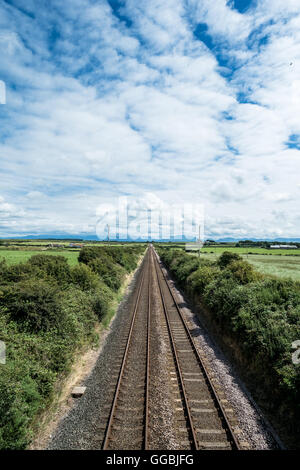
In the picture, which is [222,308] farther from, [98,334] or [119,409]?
[119,409]

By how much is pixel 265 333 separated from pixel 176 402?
15.8 feet

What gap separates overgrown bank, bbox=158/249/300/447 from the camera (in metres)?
7.47

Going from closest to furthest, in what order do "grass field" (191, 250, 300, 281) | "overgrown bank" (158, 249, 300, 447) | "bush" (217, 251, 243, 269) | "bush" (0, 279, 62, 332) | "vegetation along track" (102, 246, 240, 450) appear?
"vegetation along track" (102, 246, 240, 450) → "overgrown bank" (158, 249, 300, 447) → "bush" (0, 279, 62, 332) → "bush" (217, 251, 243, 269) → "grass field" (191, 250, 300, 281)

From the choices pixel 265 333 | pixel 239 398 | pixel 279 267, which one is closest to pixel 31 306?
pixel 239 398

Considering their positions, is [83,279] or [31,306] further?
[83,279]

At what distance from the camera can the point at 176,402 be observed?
8.21 metres

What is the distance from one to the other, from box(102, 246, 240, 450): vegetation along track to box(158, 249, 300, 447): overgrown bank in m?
1.79

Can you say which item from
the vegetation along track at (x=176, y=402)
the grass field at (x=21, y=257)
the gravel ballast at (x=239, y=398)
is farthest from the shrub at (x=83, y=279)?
the grass field at (x=21, y=257)

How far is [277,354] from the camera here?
8.95m

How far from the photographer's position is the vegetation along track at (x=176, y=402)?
660cm

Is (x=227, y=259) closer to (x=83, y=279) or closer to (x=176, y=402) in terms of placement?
(x=83, y=279)

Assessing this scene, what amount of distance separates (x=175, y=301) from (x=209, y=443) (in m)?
15.9

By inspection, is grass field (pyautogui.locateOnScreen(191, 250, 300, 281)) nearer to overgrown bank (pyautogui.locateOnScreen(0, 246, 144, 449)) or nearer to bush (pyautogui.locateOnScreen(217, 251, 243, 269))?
bush (pyautogui.locateOnScreen(217, 251, 243, 269))

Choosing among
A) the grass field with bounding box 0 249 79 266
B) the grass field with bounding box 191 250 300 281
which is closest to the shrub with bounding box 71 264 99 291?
the grass field with bounding box 0 249 79 266
